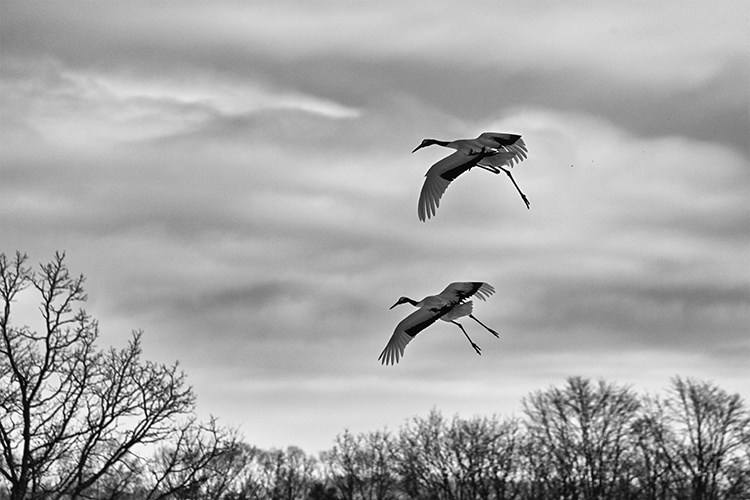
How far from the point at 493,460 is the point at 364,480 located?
28318 millimetres

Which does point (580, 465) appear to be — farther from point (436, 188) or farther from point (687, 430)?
point (436, 188)

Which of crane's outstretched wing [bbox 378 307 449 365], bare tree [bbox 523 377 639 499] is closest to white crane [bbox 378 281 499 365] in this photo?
crane's outstretched wing [bbox 378 307 449 365]

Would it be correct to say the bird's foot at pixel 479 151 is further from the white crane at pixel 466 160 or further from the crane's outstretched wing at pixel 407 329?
the crane's outstretched wing at pixel 407 329

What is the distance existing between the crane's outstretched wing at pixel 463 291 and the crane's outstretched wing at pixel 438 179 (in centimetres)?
121

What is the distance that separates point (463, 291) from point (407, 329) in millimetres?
1874

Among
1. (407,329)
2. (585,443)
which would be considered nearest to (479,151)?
(407,329)

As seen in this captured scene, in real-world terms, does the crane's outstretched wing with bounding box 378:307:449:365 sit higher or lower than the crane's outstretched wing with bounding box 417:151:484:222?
lower

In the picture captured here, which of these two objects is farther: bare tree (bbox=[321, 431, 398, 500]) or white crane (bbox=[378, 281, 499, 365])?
bare tree (bbox=[321, 431, 398, 500])

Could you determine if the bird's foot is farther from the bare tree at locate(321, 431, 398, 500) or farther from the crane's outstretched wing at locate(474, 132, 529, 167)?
the bare tree at locate(321, 431, 398, 500)

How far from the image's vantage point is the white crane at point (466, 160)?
1466 cm

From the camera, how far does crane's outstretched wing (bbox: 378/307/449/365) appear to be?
1546cm

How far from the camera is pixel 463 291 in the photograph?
574 inches

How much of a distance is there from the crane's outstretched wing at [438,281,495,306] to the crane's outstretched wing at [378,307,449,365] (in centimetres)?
22

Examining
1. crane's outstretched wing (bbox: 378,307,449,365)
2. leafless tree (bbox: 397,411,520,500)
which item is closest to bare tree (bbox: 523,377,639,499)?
leafless tree (bbox: 397,411,520,500)
